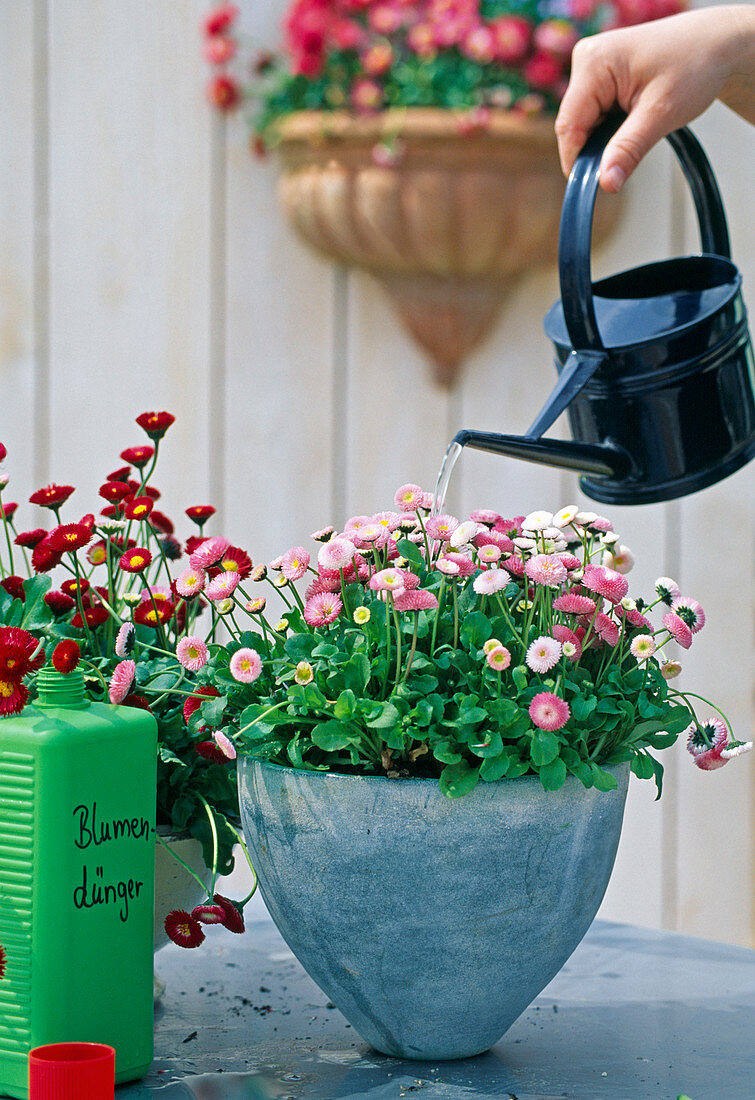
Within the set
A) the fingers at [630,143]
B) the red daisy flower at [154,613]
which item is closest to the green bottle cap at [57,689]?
the red daisy flower at [154,613]

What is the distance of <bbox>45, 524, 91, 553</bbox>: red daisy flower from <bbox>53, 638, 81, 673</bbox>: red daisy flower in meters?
0.08

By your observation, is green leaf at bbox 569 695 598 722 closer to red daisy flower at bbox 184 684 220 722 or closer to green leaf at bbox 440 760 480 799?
green leaf at bbox 440 760 480 799

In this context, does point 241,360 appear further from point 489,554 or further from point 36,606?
point 489,554

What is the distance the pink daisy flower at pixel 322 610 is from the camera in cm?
60

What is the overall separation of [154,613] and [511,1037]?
0.31m

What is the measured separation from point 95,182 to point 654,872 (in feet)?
4.10

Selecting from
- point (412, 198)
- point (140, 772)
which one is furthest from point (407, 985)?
point (412, 198)

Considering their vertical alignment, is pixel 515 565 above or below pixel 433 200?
below

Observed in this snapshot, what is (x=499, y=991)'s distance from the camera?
60cm

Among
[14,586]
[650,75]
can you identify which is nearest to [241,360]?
[650,75]

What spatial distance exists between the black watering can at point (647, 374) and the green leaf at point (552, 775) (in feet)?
0.78

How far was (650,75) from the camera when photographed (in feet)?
2.77

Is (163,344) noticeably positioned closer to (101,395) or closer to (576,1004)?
(101,395)

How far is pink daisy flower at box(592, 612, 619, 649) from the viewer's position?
61cm
